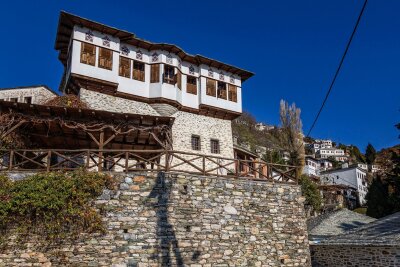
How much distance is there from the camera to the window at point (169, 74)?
846 inches

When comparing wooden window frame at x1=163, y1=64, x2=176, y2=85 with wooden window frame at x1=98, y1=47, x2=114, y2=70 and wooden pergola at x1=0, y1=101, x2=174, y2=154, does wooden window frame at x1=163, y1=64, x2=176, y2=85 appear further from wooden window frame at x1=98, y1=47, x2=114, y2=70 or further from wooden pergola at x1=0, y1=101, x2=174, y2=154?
wooden pergola at x1=0, y1=101, x2=174, y2=154

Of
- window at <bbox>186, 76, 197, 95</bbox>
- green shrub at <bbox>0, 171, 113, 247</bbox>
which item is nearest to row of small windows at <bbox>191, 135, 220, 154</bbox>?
window at <bbox>186, 76, 197, 95</bbox>

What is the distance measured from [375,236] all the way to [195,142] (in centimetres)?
1142

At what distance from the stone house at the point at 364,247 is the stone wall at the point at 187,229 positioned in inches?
106

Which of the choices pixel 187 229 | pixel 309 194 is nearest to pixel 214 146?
pixel 187 229

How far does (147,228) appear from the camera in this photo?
11523 mm

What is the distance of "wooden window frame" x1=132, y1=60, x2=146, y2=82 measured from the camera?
2091cm

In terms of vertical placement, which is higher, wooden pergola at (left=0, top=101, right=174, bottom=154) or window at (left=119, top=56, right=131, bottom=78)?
window at (left=119, top=56, right=131, bottom=78)

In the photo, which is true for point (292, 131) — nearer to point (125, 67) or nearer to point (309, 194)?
point (309, 194)

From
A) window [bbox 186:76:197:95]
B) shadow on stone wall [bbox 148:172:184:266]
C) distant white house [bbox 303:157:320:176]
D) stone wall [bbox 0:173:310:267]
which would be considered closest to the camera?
stone wall [bbox 0:173:310:267]

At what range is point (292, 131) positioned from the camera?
34.9 m

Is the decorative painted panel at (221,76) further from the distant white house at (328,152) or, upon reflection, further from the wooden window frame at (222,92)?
the distant white house at (328,152)

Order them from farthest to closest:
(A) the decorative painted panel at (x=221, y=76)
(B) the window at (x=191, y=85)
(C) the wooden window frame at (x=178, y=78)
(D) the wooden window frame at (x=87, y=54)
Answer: (A) the decorative painted panel at (x=221, y=76), (B) the window at (x=191, y=85), (C) the wooden window frame at (x=178, y=78), (D) the wooden window frame at (x=87, y=54)

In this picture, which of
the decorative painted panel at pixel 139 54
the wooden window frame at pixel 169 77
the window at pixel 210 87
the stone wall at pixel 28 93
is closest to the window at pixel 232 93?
the window at pixel 210 87
